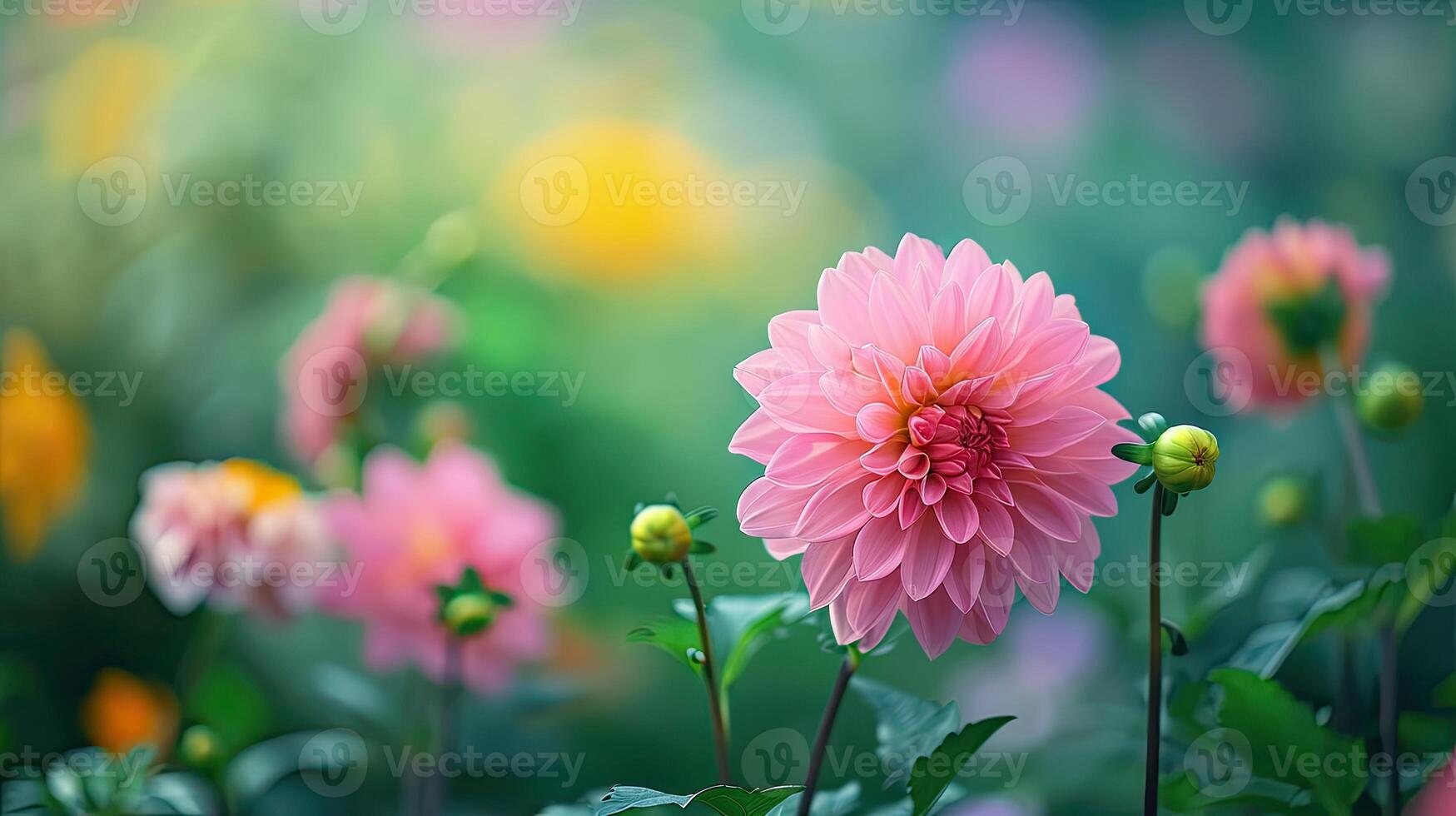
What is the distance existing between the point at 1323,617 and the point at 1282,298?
1.22 ft

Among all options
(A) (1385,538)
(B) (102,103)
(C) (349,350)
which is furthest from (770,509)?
(B) (102,103)

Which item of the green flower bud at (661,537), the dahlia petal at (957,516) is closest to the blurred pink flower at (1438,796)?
the dahlia petal at (957,516)

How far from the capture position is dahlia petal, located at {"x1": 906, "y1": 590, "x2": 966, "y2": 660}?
42 centimetres

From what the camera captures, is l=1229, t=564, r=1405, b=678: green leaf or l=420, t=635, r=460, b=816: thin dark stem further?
l=420, t=635, r=460, b=816: thin dark stem

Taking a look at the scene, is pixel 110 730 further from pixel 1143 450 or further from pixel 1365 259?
Result: pixel 1365 259

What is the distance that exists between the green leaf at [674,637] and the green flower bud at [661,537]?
0.06 metres

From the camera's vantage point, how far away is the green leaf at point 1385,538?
1.85 ft

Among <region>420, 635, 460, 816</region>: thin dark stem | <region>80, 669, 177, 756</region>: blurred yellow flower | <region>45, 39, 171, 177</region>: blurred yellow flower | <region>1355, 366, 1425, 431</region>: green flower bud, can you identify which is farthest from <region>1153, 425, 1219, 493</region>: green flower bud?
<region>45, 39, 171, 177</region>: blurred yellow flower

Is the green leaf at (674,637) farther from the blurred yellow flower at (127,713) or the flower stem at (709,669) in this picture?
the blurred yellow flower at (127,713)

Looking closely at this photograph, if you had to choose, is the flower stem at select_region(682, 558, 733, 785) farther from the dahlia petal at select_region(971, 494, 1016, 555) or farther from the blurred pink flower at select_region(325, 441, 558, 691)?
the blurred pink flower at select_region(325, 441, 558, 691)

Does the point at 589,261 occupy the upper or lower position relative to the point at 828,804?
upper

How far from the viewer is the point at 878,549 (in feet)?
1.36

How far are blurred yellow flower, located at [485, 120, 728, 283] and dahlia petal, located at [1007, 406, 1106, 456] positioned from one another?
0.68 metres

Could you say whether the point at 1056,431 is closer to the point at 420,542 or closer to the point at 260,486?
the point at 420,542
